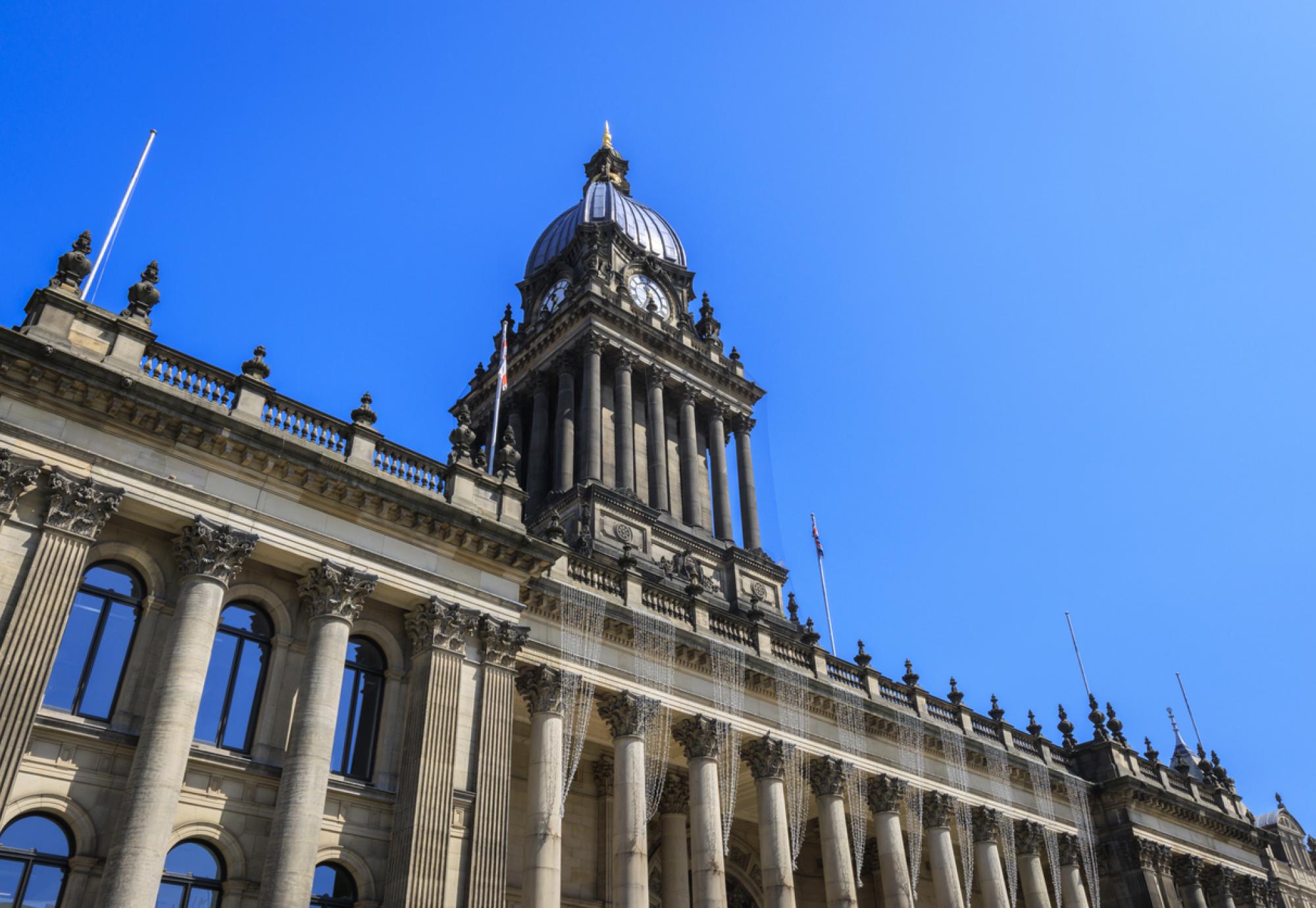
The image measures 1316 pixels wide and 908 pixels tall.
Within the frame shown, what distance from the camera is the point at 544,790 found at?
25.8 m

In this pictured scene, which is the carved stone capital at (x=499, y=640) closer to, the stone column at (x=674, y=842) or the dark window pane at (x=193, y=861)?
the dark window pane at (x=193, y=861)

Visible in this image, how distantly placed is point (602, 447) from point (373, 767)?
24659 millimetres

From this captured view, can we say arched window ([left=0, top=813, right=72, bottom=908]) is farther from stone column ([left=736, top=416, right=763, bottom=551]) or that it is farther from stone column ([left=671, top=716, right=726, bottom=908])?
stone column ([left=736, top=416, right=763, bottom=551])

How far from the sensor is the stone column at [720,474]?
162ft

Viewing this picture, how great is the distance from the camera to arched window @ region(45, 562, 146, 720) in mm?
20406

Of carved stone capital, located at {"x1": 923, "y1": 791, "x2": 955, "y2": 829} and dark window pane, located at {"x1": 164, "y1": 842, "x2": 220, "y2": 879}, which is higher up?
carved stone capital, located at {"x1": 923, "y1": 791, "x2": 955, "y2": 829}

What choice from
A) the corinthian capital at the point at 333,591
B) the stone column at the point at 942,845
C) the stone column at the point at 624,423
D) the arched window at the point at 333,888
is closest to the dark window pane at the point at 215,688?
the corinthian capital at the point at 333,591

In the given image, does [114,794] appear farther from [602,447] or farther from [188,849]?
[602,447]

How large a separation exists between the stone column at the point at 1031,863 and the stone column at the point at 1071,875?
0.67 metres

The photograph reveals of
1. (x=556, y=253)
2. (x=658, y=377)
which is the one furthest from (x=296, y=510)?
(x=556, y=253)

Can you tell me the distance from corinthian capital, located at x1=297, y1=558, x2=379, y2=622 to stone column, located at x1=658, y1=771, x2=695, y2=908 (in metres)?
12.5

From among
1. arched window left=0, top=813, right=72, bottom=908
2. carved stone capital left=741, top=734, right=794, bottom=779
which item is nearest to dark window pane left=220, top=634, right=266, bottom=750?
arched window left=0, top=813, right=72, bottom=908

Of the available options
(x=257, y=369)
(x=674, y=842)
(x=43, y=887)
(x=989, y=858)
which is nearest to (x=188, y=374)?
(x=257, y=369)

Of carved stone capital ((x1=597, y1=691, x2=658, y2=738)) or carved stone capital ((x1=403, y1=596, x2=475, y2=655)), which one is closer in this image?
carved stone capital ((x1=403, y1=596, x2=475, y2=655))
